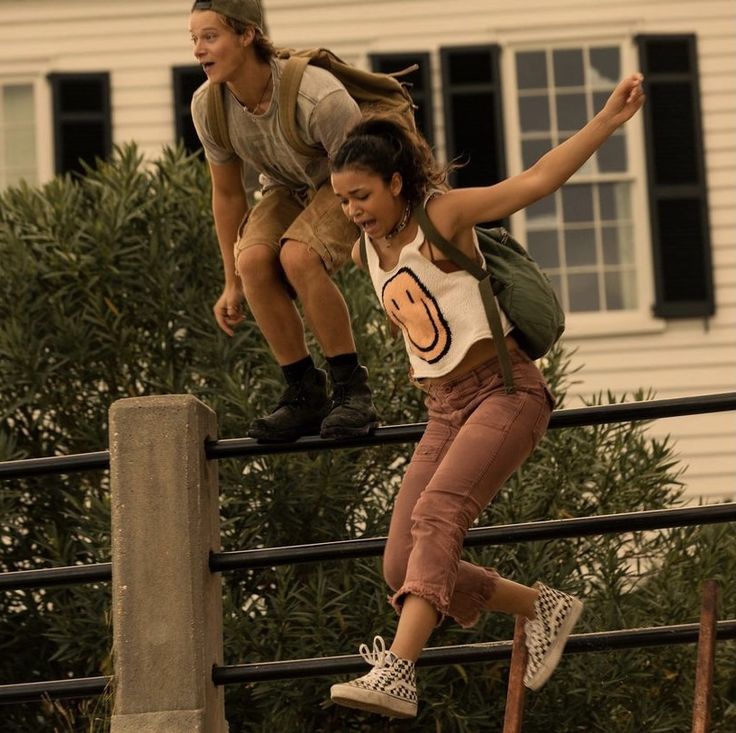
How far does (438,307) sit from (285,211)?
0.84m

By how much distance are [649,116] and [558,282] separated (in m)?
1.64

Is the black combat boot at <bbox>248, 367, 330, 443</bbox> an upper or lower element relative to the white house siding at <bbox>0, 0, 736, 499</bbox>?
lower

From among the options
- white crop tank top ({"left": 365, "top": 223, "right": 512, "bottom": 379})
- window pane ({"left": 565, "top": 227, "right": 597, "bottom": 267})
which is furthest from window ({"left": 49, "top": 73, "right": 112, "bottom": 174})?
white crop tank top ({"left": 365, "top": 223, "right": 512, "bottom": 379})

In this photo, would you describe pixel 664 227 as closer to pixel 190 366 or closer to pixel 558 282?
pixel 558 282

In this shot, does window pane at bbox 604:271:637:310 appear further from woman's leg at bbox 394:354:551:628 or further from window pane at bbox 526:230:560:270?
woman's leg at bbox 394:354:551:628

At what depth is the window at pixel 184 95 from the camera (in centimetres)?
1576

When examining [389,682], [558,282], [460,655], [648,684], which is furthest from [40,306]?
[558,282]

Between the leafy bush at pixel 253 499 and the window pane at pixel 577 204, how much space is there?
23.7ft

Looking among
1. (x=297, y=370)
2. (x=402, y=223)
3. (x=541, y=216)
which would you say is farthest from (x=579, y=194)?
(x=402, y=223)

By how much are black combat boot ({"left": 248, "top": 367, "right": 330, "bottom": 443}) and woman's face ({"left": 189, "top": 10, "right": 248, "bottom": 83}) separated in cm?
97

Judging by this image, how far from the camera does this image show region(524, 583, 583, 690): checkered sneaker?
16.7 feet

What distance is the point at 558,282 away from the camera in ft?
52.6

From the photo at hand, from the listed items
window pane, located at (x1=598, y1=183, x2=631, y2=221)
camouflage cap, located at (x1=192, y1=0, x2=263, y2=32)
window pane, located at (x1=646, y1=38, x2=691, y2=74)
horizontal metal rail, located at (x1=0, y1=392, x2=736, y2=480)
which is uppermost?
window pane, located at (x1=646, y1=38, x2=691, y2=74)

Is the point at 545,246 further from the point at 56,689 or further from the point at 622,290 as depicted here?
the point at 56,689
